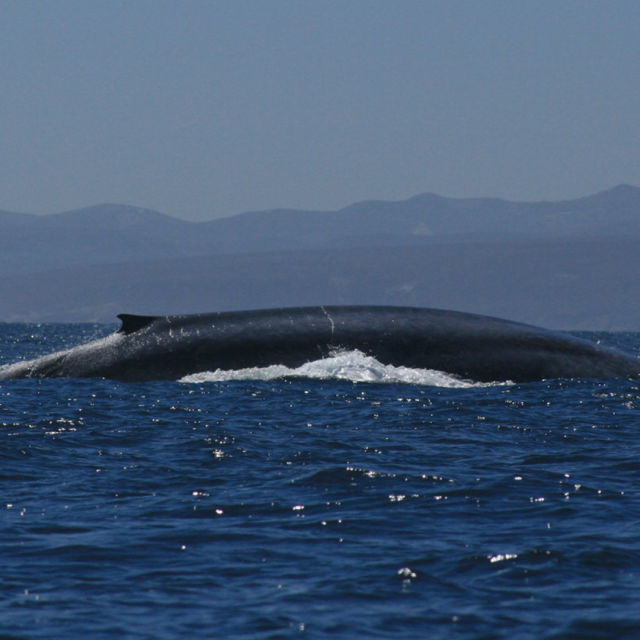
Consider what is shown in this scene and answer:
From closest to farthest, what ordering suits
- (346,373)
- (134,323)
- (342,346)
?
(346,373), (342,346), (134,323)

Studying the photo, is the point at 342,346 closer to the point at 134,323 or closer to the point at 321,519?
the point at 134,323

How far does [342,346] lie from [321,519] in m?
13.0

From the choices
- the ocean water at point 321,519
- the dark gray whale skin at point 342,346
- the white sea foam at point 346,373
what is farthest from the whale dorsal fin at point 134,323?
the ocean water at point 321,519

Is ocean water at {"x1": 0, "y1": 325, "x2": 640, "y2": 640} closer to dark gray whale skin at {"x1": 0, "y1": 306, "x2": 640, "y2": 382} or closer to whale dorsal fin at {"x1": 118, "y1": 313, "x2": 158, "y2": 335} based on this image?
dark gray whale skin at {"x1": 0, "y1": 306, "x2": 640, "y2": 382}

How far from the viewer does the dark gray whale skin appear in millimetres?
26250

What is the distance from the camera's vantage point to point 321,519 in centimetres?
1352

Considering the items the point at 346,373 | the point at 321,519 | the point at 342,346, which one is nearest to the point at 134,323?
the point at 342,346

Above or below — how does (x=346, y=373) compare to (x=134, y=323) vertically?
below

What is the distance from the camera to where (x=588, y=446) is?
18.7 metres

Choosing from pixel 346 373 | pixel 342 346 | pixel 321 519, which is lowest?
pixel 321 519

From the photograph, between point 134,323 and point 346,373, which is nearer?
point 346,373

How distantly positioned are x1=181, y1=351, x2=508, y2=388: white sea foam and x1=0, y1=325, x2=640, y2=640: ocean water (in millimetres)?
2333

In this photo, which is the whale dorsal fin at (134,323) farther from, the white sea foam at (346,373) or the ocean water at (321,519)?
the ocean water at (321,519)

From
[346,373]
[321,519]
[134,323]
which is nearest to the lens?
[321,519]
